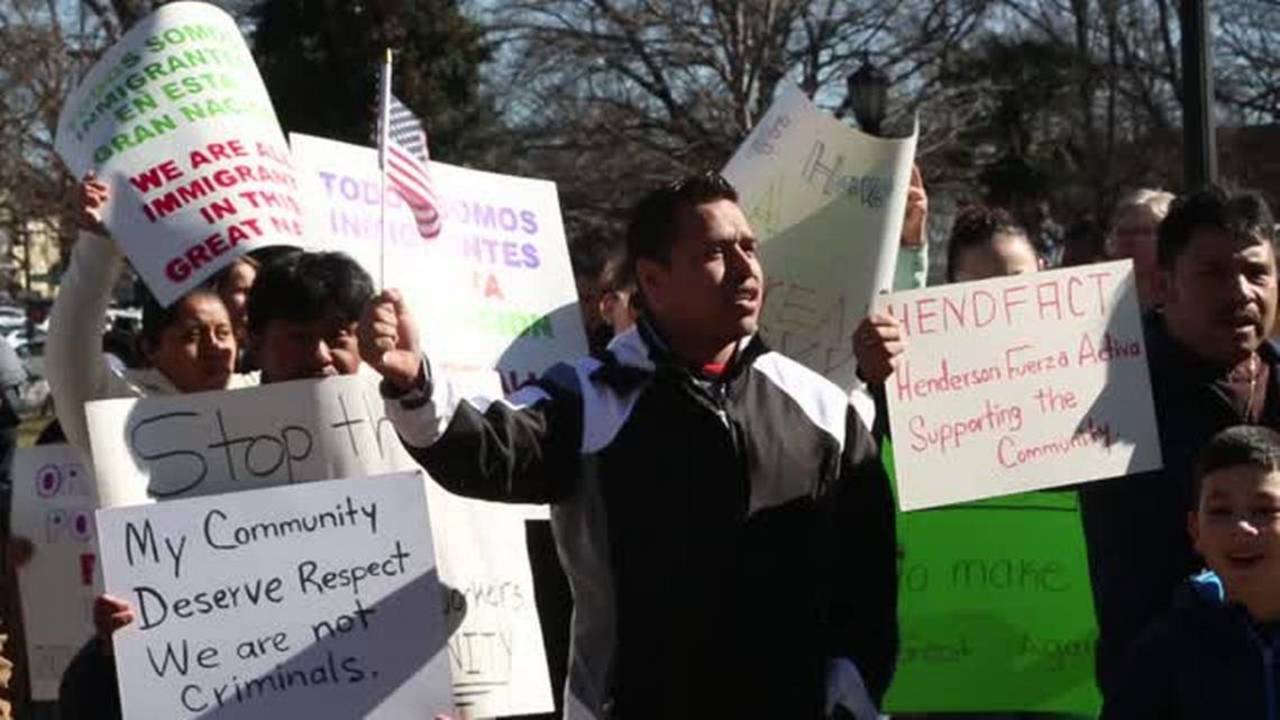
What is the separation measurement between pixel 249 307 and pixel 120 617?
2.27 ft

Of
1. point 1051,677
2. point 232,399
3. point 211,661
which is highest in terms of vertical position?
point 232,399

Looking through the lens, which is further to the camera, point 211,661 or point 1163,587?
point 1163,587

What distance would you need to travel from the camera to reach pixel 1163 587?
422 cm

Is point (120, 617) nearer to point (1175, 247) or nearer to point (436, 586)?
point (436, 586)

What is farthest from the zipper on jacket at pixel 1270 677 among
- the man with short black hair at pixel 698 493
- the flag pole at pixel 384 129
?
the flag pole at pixel 384 129

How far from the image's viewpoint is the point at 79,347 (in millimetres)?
4598

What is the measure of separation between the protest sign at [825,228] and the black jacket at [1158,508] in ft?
1.90

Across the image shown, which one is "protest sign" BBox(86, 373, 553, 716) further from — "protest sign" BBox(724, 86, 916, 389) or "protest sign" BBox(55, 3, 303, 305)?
"protest sign" BBox(724, 86, 916, 389)

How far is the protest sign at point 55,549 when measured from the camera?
5152mm

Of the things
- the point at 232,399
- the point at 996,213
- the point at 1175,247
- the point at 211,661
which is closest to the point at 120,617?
the point at 211,661

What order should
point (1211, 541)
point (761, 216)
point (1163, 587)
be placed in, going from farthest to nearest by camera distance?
point (761, 216) < point (1163, 587) < point (1211, 541)

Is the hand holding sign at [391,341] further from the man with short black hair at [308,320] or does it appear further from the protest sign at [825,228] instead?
the protest sign at [825,228]

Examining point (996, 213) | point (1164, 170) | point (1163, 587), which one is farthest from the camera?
point (1164, 170)

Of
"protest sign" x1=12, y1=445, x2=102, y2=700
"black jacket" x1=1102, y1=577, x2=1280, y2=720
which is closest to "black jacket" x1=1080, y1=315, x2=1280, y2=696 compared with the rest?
"black jacket" x1=1102, y1=577, x2=1280, y2=720
